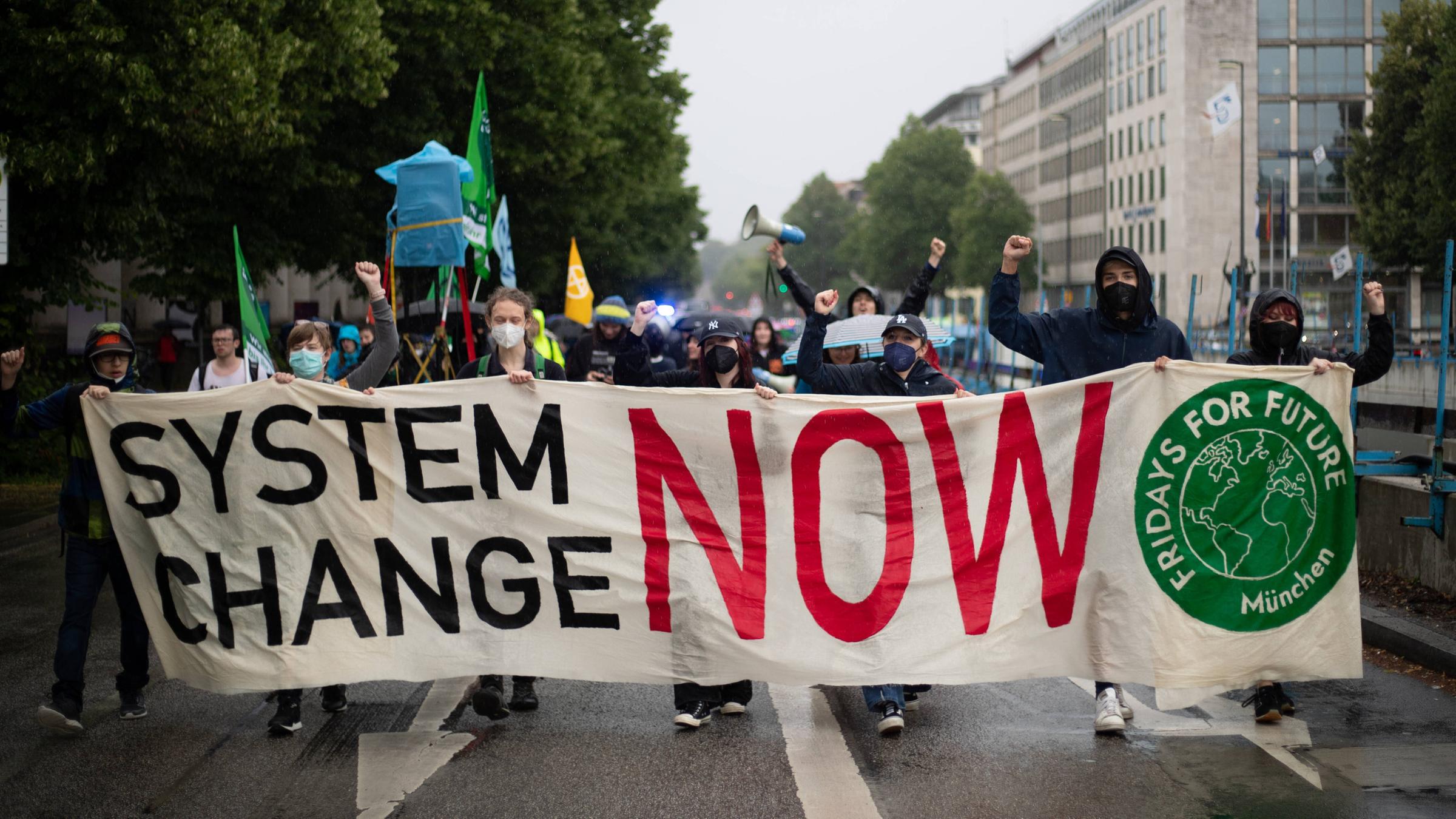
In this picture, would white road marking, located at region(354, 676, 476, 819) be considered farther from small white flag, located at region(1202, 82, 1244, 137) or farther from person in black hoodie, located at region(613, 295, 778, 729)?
small white flag, located at region(1202, 82, 1244, 137)

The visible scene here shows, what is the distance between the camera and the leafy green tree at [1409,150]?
126 ft

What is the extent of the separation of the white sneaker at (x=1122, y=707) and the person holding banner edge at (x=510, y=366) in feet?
8.25

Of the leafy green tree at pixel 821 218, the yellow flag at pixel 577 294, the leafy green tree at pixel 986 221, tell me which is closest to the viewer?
the yellow flag at pixel 577 294

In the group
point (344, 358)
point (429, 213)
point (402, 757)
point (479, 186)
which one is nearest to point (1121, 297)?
point (402, 757)

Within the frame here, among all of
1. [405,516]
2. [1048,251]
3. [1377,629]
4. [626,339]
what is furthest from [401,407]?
Result: [1048,251]

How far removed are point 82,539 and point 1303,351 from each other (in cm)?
552

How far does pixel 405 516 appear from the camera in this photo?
6.67 metres

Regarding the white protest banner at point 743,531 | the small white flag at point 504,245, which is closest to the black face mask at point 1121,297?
the white protest banner at point 743,531

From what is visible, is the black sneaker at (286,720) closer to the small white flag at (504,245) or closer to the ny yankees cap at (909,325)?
the ny yankees cap at (909,325)

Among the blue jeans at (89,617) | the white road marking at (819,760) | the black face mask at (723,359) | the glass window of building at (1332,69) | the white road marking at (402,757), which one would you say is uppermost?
the glass window of building at (1332,69)

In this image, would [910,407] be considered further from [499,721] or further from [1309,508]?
[499,721]

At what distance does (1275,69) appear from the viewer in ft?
249

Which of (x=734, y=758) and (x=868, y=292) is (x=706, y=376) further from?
(x=868, y=292)

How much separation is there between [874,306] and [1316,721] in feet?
14.1
